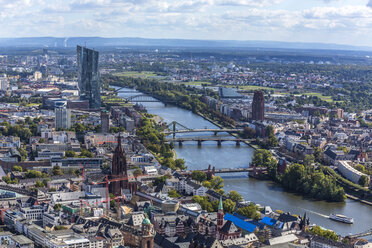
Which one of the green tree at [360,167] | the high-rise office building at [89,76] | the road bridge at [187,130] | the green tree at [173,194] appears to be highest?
the high-rise office building at [89,76]

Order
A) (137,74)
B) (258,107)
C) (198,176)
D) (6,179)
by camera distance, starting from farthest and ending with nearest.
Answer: (137,74) → (258,107) → (198,176) → (6,179)

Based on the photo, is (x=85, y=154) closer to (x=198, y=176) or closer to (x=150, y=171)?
(x=150, y=171)

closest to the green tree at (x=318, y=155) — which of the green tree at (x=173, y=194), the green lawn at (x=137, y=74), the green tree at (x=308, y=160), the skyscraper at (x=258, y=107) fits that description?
the green tree at (x=308, y=160)

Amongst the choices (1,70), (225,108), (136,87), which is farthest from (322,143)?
(1,70)

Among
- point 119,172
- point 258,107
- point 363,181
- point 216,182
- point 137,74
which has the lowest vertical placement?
point 137,74

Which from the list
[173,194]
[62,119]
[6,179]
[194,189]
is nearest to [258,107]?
[62,119]

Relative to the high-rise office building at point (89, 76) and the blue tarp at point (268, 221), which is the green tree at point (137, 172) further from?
the high-rise office building at point (89, 76)
